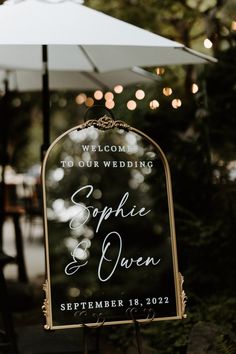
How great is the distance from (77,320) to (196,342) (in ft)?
3.44

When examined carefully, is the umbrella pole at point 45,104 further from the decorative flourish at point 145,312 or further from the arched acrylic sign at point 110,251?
the decorative flourish at point 145,312

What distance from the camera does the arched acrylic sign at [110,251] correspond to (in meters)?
3.70

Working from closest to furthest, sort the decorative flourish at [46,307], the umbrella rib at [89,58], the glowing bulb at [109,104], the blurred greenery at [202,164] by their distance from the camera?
the decorative flourish at [46,307], the glowing bulb at [109,104], the blurred greenery at [202,164], the umbrella rib at [89,58]

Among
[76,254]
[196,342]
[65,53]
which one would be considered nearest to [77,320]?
[76,254]

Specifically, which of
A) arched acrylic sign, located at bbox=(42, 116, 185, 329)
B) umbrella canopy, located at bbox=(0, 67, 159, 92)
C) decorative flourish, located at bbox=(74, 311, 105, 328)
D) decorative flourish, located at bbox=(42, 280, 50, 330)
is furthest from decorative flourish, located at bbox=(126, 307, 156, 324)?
umbrella canopy, located at bbox=(0, 67, 159, 92)

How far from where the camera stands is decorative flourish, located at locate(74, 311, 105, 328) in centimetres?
365

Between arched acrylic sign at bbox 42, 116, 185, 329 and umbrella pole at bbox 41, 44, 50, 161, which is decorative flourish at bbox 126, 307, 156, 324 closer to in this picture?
arched acrylic sign at bbox 42, 116, 185, 329

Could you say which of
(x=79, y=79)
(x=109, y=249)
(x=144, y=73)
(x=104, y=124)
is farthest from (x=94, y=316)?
(x=79, y=79)

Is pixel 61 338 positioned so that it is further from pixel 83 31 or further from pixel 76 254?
pixel 83 31

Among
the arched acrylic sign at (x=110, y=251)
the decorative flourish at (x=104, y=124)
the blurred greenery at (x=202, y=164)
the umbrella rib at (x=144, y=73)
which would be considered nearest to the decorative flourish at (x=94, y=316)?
the arched acrylic sign at (x=110, y=251)

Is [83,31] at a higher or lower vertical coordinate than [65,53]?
lower

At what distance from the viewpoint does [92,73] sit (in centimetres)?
670

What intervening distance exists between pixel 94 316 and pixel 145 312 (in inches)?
11.2

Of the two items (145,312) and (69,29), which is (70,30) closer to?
(69,29)
